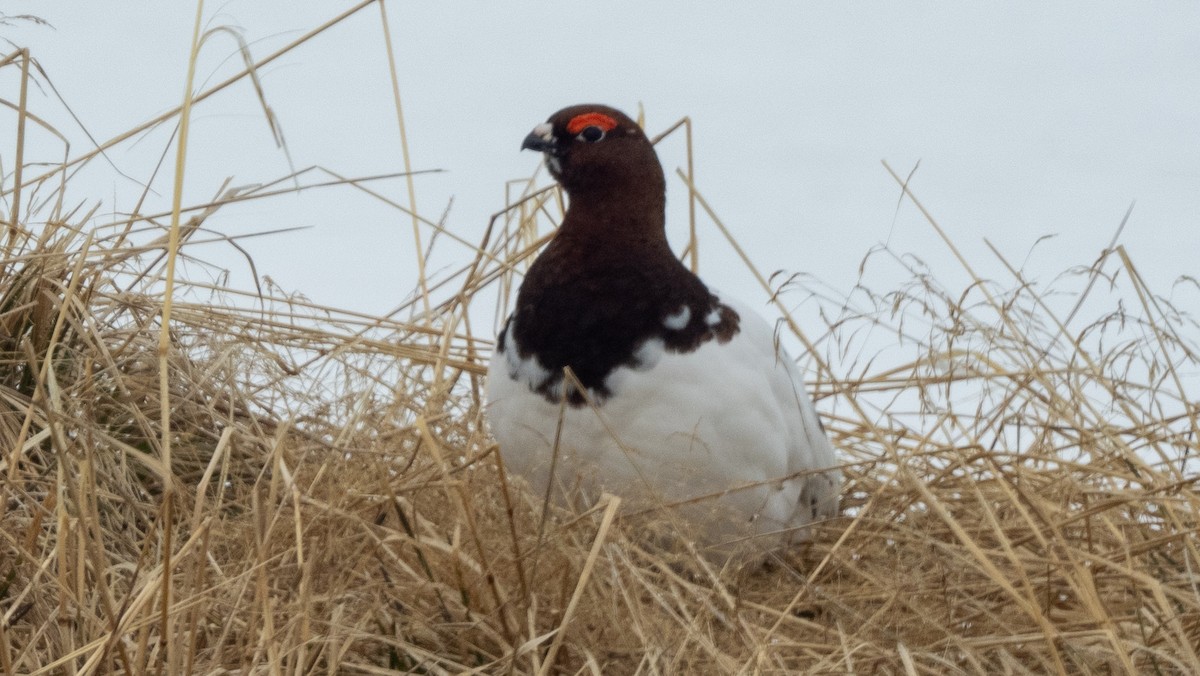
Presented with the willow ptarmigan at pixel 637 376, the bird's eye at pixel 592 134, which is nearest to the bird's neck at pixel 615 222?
the willow ptarmigan at pixel 637 376

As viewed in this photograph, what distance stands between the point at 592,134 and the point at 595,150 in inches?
1.5

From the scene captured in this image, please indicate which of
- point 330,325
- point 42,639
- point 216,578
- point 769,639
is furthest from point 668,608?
point 330,325

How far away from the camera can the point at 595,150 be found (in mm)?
3383

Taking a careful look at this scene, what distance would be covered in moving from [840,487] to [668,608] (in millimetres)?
1137

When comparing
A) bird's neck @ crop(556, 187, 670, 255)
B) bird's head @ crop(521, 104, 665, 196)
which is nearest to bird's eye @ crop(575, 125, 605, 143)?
bird's head @ crop(521, 104, 665, 196)

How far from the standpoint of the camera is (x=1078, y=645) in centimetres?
255

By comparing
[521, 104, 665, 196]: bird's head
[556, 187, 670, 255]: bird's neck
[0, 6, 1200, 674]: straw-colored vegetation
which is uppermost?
[521, 104, 665, 196]: bird's head

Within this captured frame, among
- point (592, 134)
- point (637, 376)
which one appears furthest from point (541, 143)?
point (637, 376)

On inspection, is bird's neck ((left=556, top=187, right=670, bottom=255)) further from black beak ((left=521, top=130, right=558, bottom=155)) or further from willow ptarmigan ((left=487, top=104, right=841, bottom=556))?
black beak ((left=521, top=130, right=558, bottom=155))

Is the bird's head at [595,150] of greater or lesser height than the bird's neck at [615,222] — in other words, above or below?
above

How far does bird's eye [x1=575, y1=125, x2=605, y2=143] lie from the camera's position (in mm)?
3395

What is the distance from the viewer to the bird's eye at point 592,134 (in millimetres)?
3395

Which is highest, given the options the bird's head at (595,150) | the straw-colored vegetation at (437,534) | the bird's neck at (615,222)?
the bird's head at (595,150)

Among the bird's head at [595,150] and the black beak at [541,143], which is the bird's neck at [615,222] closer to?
the bird's head at [595,150]
